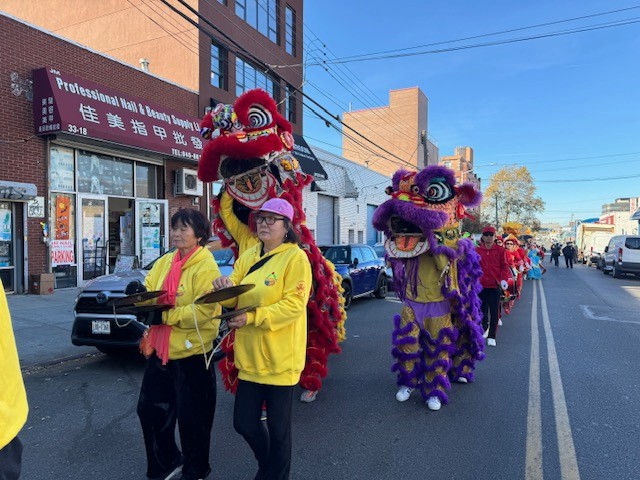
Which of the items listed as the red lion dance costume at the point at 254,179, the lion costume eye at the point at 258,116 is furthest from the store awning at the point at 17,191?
the lion costume eye at the point at 258,116

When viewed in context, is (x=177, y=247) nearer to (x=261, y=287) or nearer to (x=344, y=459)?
(x=261, y=287)

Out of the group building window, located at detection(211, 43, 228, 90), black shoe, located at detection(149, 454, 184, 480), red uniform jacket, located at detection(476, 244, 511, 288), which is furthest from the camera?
building window, located at detection(211, 43, 228, 90)

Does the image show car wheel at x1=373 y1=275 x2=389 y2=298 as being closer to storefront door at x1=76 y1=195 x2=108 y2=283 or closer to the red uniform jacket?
the red uniform jacket

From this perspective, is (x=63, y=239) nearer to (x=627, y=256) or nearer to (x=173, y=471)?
(x=173, y=471)

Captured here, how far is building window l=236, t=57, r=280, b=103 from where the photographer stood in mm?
17172

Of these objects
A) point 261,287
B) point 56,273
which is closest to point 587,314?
point 261,287

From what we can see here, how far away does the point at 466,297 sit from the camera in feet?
14.8

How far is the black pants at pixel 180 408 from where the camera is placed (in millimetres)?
2740

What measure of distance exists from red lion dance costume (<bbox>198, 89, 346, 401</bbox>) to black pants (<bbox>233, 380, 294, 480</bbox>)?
4.49ft

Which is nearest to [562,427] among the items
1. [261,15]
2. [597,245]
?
[261,15]

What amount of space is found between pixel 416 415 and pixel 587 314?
752 centimetres

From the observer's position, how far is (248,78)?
58.6ft

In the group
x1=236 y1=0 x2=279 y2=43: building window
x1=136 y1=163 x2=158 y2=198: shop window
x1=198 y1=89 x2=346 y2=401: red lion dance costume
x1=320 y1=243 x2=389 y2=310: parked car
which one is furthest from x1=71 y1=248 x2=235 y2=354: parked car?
x1=236 y1=0 x2=279 y2=43: building window

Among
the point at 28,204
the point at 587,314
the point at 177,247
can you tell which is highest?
the point at 28,204
